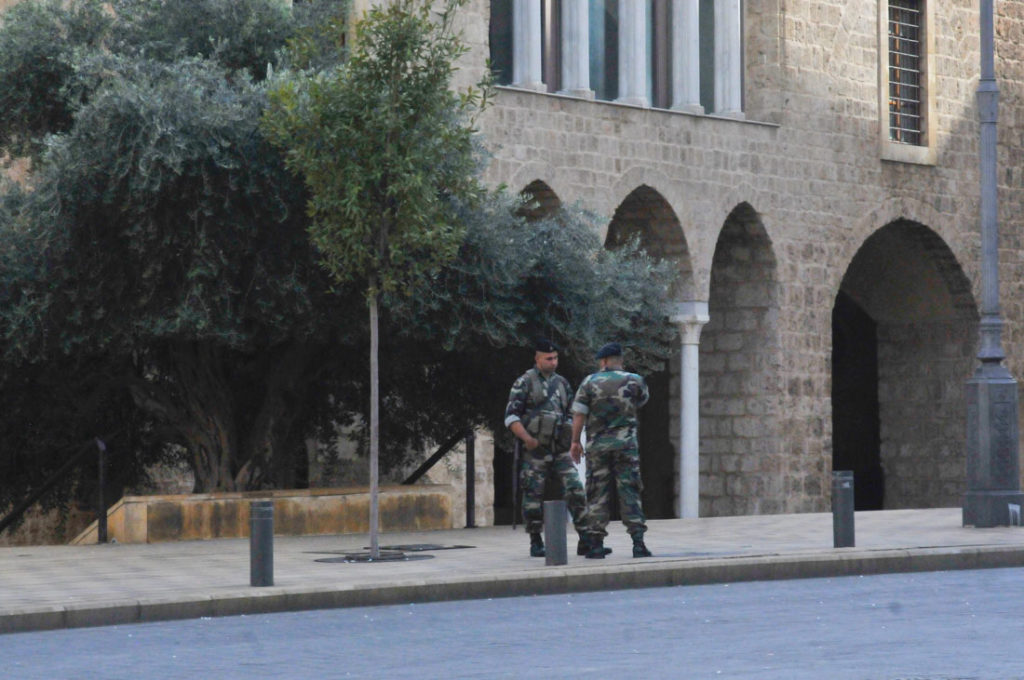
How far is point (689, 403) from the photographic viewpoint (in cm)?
2705

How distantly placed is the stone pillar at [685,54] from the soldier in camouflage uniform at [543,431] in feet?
42.9

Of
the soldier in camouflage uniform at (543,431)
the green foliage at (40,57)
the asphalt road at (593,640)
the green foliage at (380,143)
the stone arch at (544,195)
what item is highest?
the green foliage at (40,57)

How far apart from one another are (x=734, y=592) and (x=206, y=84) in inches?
313

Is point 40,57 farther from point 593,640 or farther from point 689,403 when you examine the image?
point 593,640

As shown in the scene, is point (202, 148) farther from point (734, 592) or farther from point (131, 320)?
point (734, 592)

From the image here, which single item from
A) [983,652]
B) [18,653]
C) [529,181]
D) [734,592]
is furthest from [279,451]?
[983,652]

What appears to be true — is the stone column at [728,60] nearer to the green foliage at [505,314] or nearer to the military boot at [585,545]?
the green foliage at [505,314]

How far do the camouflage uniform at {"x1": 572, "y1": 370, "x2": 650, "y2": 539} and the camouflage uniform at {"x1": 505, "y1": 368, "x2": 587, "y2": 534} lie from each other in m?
0.15

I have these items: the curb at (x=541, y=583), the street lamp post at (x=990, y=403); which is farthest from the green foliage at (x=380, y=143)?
the street lamp post at (x=990, y=403)

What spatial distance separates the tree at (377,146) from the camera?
1473cm

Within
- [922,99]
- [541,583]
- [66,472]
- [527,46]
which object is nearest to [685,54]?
[527,46]

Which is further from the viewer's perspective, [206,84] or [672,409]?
[672,409]

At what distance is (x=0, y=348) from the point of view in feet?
62.4

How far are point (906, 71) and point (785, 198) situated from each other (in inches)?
144
